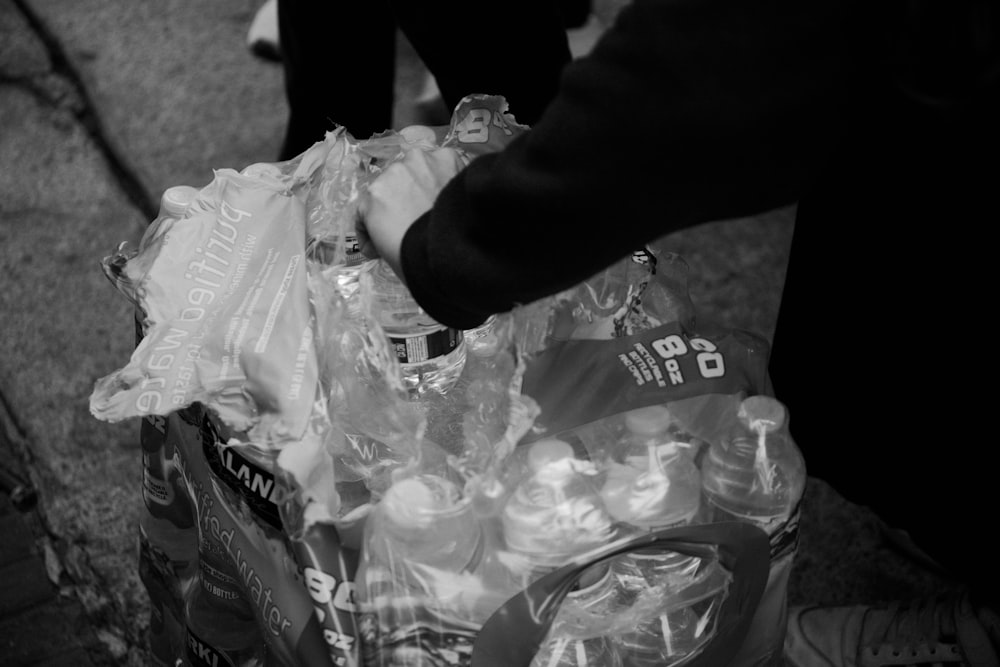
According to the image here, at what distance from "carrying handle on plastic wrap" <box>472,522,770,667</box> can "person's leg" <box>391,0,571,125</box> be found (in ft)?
3.07

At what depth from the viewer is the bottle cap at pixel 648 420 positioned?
1.10 m

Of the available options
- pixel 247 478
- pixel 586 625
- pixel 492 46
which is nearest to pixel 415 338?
pixel 247 478

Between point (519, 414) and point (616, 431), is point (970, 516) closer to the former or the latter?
point (616, 431)

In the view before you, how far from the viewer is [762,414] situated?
109cm

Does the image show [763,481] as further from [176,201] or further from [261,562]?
[176,201]

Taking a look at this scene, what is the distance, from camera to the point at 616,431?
112 cm

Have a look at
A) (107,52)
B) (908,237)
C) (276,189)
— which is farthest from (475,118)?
(107,52)

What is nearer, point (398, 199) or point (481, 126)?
point (398, 199)

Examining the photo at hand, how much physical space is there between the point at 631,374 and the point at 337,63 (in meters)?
1.22

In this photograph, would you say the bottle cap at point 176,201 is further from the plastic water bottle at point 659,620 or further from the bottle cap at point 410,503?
the plastic water bottle at point 659,620

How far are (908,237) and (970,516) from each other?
13.6 inches

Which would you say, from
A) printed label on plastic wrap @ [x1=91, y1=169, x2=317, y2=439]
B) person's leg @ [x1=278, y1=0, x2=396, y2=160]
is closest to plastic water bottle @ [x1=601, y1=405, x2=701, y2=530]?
printed label on plastic wrap @ [x1=91, y1=169, x2=317, y2=439]

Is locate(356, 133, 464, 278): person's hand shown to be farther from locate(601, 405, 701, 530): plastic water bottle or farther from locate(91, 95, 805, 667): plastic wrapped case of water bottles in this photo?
locate(601, 405, 701, 530): plastic water bottle

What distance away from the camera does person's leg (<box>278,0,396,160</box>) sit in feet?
6.65
